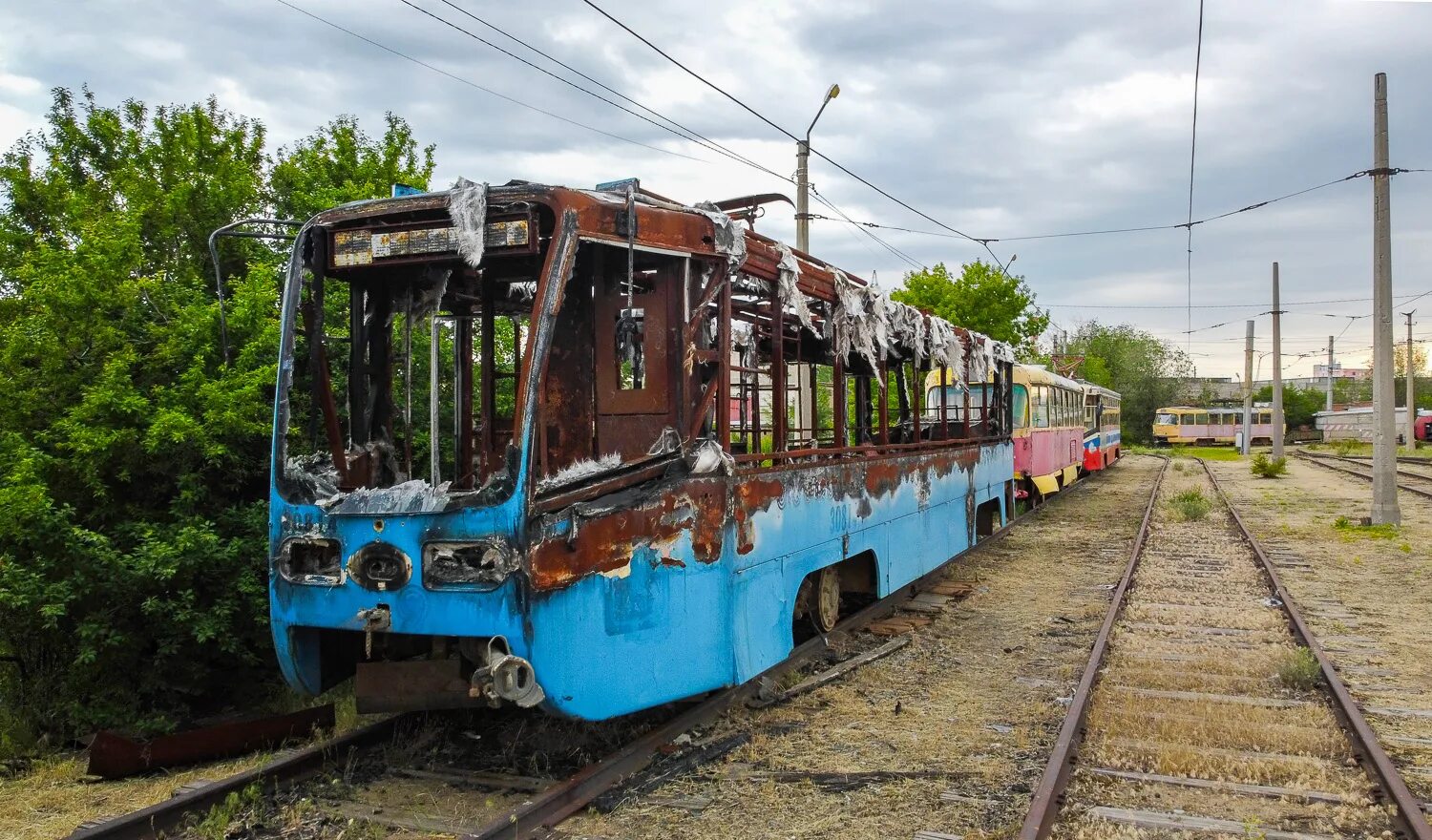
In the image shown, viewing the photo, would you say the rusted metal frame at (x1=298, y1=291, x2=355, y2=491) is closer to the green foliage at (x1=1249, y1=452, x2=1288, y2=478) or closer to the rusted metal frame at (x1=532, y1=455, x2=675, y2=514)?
the rusted metal frame at (x1=532, y1=455, x2=675, y2=514)

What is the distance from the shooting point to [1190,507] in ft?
56.3

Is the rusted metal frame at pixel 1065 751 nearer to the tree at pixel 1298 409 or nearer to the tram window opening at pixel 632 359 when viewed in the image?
the tram window opening at pixel 632 359

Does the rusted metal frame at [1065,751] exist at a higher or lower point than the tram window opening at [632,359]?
lower

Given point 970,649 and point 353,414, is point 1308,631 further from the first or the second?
point 353,414

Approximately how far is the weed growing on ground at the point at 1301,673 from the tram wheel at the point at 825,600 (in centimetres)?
312

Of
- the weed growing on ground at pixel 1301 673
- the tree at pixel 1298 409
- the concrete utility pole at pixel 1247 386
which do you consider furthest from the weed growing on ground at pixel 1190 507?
the tree at pixel 1298 409

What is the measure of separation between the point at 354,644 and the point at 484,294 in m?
2.15

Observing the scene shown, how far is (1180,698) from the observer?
6.21 metres

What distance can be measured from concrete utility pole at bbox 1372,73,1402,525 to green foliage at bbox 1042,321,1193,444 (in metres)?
44.2

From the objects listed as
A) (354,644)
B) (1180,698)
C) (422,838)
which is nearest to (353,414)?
(354,644)

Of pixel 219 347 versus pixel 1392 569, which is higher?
pixel 219 347

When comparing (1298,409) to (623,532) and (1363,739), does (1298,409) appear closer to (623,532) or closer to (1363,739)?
(1363,739)

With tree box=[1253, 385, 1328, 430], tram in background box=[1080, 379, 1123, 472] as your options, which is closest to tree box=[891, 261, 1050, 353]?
tram in background box=[1080, 379, 1123, 472]

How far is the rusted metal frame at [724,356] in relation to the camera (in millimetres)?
5414
